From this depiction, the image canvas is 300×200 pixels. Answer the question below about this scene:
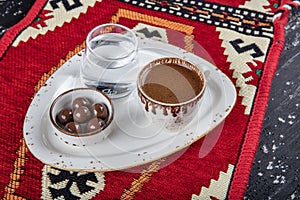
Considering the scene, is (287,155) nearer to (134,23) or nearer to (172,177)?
(172,177)

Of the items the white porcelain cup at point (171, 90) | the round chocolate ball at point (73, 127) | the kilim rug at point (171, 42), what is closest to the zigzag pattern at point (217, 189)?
the kilim rug at point (171, 42)

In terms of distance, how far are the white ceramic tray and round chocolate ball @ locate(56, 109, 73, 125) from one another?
3 cm

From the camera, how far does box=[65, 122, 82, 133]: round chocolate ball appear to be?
803mm

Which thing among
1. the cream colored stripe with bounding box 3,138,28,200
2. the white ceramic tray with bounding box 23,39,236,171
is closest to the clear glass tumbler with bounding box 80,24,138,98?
the white ceramic tray with bounding box 23,39,236,171

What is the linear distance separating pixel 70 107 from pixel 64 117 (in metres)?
0.03

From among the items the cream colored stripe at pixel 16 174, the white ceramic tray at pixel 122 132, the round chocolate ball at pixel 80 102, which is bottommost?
the cream colored stripe at pixel 16 174

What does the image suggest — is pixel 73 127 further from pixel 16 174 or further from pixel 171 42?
pixel 171 42

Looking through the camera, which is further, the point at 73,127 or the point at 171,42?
the point at 171,42

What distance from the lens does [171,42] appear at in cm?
103

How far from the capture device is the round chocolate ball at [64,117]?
32.1 inches

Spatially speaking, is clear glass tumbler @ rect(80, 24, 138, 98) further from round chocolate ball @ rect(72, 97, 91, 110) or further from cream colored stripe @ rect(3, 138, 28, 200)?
cream colored stripe @ rect(3, 138, 28, 200)

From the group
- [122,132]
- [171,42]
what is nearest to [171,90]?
[122,132]

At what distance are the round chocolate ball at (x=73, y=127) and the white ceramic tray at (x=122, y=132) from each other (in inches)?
1.1

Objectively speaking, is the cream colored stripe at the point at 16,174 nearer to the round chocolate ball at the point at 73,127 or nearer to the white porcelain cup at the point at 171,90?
the round chocolate ball at the point at 73,127
